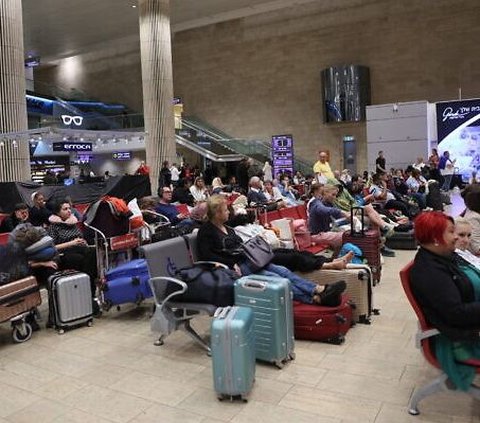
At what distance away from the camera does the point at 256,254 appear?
4.64 metres

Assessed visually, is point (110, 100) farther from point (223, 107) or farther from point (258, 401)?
point (258, 401)

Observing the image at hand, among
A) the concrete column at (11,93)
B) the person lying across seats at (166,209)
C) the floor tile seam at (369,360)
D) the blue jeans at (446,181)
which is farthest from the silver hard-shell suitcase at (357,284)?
the blue jeans at (446,181)

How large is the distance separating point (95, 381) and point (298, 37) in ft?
79.3

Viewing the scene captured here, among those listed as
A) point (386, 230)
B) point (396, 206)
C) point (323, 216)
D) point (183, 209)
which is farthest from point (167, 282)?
point (396, 206)

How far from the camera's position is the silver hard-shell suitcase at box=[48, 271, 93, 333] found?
198 inches

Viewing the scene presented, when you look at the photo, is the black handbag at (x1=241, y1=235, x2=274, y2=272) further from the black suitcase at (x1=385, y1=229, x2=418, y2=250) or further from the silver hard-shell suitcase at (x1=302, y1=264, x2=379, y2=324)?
the black suitcase at (x1=385, y1=229, x2=418, y2=250)

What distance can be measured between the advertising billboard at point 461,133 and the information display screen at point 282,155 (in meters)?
5.43

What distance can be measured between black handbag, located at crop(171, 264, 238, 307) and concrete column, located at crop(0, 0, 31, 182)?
9716 millimetres

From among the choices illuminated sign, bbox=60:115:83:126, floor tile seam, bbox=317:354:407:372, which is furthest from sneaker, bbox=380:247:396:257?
illuminated sign, bbox=60:115:83:126

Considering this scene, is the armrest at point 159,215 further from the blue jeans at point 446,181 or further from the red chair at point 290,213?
the blue jeans at point 446,181

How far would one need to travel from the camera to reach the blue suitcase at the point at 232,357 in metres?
3.31

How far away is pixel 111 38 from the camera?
3091 cm

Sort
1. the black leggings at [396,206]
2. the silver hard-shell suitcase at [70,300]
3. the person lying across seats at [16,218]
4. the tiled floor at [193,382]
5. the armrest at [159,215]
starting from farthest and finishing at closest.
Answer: the black leggings at [396,206] → the armrest at [159,215] → the person lying across seats at [16,218] → the silver hard-shell suitcase at [70,300] → the tiled floor at [193,382]

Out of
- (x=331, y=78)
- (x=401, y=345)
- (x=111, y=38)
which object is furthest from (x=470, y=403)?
(x=111, y=38)
